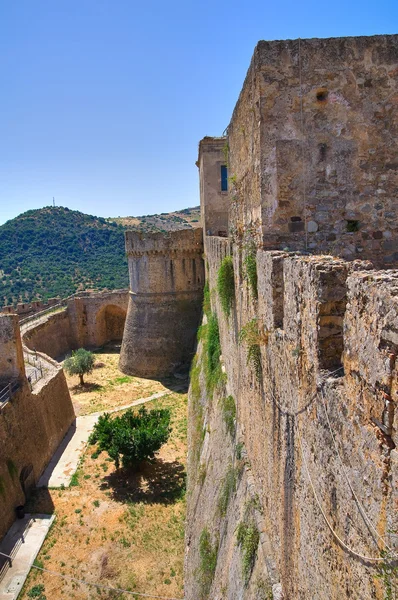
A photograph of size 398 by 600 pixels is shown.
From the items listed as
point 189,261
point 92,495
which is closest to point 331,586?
point 92,495

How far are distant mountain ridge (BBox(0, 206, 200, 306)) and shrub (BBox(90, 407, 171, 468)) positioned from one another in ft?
140

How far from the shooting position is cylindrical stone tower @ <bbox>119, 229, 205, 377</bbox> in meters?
20.9

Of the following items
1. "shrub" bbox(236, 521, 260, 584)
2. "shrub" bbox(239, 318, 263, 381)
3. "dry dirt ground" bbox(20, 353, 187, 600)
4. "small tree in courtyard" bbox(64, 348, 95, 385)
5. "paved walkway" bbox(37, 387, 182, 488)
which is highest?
"shrub" bbox(239, 318, 263, 381)

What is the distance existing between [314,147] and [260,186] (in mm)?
776

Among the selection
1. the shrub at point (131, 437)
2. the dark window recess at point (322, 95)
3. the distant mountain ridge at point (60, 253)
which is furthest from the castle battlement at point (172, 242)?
the distant mountain ridge at point (60, 253)

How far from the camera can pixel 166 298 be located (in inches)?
841

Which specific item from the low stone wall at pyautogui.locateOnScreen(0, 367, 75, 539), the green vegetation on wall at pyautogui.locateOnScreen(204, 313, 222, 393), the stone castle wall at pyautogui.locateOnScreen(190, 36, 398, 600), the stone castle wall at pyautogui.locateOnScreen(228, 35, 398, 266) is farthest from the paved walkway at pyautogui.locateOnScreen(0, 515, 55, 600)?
the stone castle wall at pyautogui.locateOnScreen(228, 35, 398, 266)

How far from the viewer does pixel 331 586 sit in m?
2.74

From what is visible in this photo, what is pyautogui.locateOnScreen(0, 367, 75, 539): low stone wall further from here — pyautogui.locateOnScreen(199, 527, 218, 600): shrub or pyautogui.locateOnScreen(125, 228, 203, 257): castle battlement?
pyautogui.locateOnScreen(125, 228, 203, 257): castle battlement

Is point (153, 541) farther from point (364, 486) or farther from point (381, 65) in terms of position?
point (381, 65)

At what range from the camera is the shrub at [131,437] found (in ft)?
41.8

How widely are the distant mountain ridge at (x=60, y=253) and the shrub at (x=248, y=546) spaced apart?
51.4 meters

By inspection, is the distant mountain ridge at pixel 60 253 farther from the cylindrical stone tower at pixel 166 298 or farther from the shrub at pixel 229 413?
the shrub at pixel 229 413

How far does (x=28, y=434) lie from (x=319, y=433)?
41.0 ft
